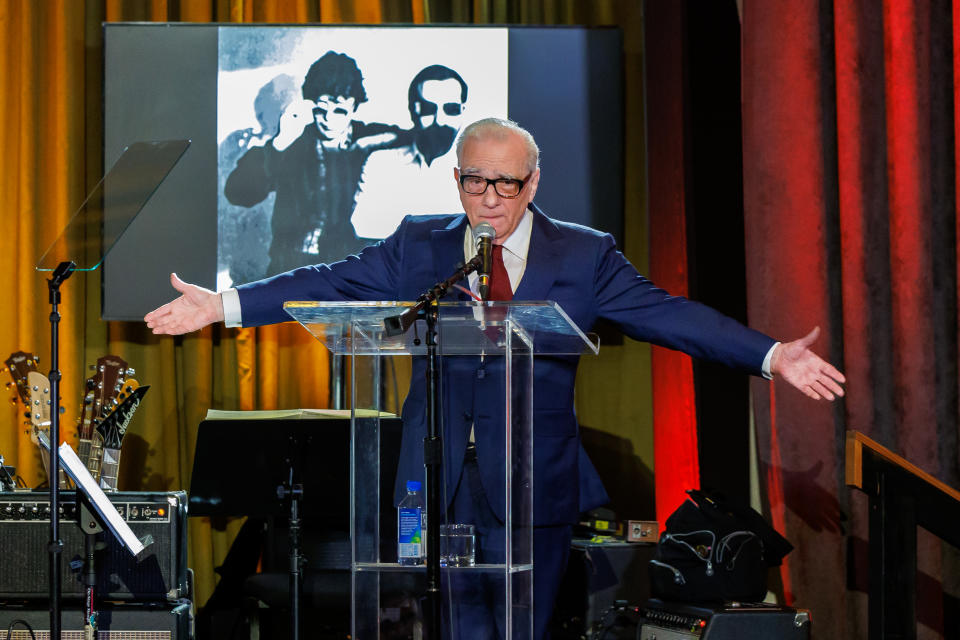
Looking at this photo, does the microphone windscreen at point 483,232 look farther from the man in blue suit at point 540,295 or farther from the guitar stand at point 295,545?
the guitar stand at point 295,545

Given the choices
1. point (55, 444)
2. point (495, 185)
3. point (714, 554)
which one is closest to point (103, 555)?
point (55, 444)

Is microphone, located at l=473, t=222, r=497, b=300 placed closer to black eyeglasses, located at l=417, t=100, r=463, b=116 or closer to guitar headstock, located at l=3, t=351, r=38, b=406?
guitar headstock, located at l=3, t=351, r=38, b=406

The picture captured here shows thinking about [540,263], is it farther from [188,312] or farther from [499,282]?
[188,312]

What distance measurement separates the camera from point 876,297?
3.65 m

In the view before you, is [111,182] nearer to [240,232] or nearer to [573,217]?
[240,232]

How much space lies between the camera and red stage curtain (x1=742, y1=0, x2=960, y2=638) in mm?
3443

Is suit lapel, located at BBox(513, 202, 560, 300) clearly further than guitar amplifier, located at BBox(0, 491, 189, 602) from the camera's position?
No

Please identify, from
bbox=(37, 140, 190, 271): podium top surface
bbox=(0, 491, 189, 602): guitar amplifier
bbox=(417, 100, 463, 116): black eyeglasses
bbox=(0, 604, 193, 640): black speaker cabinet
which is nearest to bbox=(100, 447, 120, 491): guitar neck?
bbox=(0, 491, 189, 602): guitar amplifier

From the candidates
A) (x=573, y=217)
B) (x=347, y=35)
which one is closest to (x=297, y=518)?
(x=573, y=217)

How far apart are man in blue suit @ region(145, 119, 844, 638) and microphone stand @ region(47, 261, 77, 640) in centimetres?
30

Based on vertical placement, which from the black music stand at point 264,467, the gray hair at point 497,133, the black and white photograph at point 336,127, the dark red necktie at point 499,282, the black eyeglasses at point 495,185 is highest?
the black and white photograph at point 336,127

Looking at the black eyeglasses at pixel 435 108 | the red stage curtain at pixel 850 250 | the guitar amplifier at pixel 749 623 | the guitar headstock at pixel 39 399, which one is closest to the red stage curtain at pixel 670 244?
the red stage curtain at pixel 850 250

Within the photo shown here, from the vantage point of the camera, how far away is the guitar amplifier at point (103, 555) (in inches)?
129

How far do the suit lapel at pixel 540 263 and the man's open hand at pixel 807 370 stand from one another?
569 millimetres
